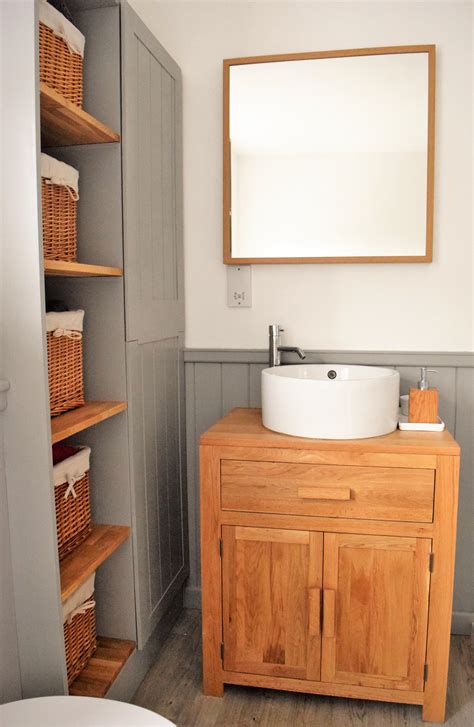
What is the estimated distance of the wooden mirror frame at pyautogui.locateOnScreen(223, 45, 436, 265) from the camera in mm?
1940

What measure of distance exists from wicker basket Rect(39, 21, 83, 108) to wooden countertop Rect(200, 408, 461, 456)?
931 millimetres

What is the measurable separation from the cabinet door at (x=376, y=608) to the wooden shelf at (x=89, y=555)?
56 centimetres

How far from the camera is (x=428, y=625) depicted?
1.65 meters

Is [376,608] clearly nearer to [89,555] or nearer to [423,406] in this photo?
[423,406]

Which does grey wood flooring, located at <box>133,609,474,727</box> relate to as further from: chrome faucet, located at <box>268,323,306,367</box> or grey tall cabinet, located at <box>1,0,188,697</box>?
chrome faucet, located at <box>268,323,306,367</box>

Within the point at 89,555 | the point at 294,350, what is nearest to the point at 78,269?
the point at 89,555

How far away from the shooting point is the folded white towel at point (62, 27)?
1371mm

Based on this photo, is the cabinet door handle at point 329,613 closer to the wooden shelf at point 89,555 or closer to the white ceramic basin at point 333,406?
the white ceramic basin at point 333,406

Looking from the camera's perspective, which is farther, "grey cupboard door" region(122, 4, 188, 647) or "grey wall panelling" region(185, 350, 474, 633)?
"grey wall panelling" region(185, 350, 474, 633)

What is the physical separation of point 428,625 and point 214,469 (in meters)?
0.69

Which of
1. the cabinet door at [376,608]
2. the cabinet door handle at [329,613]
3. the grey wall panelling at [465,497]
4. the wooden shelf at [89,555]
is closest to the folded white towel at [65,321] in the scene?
the wooden shelf at [89,555]

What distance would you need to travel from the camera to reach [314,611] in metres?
1.68

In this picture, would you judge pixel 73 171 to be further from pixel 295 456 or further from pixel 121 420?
pixel 295 456

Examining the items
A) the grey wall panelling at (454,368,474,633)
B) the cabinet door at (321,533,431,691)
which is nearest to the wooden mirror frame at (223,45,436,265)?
the grey wall panelling at (454,368,474,633)
